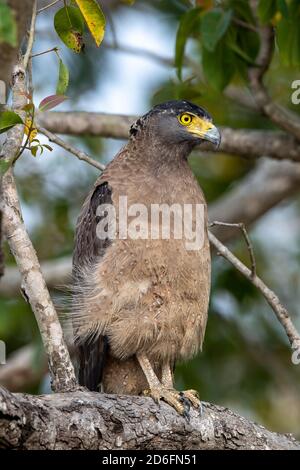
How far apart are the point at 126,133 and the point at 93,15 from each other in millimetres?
3190

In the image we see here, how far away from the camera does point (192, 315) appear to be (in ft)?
18.9

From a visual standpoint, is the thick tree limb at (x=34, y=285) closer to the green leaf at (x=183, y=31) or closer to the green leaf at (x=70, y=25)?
the green leaf at (x=70, y=25)

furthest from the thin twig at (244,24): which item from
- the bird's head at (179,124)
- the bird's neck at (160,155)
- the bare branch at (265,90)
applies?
the bird's neck at (160,155)

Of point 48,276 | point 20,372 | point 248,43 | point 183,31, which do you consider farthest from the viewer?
point 20,372

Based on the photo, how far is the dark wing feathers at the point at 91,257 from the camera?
5.71m

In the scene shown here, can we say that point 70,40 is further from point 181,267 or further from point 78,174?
point 78,174

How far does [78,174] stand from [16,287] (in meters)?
1.85

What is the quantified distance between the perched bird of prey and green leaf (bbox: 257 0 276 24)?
2.56 ft

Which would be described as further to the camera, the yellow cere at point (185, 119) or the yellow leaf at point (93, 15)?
the yellow cere at point (185, 119)

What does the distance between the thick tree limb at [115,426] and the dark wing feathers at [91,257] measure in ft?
2.56

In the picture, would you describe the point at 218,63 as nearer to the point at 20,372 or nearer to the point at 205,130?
the point at 205,130

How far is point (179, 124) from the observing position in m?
6.20

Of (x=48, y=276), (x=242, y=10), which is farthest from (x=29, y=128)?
(x=48, y=276)
